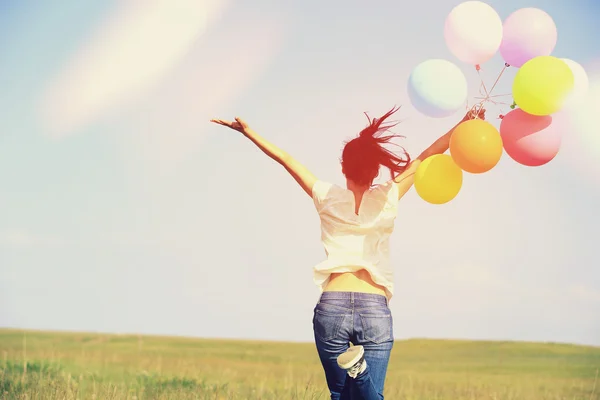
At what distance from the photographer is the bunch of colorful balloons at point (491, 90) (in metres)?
4.84

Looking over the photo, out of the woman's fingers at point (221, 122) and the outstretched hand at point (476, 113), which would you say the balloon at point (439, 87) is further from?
the woman's fingers at point (221, 122)

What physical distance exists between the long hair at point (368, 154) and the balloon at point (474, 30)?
113 centimetres

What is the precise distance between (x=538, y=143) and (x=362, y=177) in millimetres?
1370

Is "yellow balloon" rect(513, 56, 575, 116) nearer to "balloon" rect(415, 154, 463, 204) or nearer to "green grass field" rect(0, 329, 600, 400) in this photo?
"balloon" rect(415, 154, 463, 204)

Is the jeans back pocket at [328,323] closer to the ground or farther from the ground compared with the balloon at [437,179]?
closer to the ground

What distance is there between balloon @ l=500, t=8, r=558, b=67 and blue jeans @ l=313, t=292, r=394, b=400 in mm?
2348

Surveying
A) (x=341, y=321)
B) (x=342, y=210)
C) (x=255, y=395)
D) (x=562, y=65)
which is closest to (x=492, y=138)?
(x=562, y=65)

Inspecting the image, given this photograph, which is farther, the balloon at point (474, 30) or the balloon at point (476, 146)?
the balloon at point (474, 30)

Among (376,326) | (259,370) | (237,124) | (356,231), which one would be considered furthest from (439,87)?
(259,370)

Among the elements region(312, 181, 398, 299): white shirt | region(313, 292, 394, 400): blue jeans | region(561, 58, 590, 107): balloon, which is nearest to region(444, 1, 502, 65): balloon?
region(561, 58, 590, 107): balloon

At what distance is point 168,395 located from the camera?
7.30 metres

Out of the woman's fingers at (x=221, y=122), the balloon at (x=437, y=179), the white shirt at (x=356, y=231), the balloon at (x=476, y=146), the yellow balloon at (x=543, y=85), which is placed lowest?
the white shirt at (x=356, y=231)

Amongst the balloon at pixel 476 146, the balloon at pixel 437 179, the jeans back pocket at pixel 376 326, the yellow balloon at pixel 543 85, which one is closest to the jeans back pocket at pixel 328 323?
the jeans back pocket at pixel 376 326

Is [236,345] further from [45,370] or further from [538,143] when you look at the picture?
[538,143]
